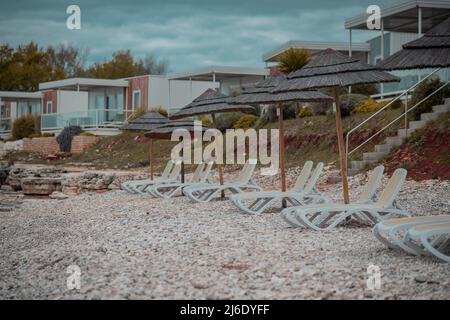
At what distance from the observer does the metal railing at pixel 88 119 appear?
36875mm

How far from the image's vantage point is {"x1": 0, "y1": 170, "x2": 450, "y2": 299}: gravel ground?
19.8 feet

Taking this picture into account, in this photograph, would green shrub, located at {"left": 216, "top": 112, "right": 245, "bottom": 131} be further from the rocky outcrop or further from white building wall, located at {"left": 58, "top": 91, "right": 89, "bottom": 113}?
white building wall, located at {"left": 58, "top": 91, "right": 89, "bottom": 113}

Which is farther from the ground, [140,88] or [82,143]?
[140,88]

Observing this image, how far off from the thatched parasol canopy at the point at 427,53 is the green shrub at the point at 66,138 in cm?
2770

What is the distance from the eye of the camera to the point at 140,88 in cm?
4016

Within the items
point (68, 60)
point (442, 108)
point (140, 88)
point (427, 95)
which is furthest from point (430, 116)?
point (68, 60)

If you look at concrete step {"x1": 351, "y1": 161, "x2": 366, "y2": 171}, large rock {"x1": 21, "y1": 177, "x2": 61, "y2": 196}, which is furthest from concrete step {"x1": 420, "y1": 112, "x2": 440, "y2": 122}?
large rock {"x1": 21, "y1": 177, "x2": 61, "y2": 196}

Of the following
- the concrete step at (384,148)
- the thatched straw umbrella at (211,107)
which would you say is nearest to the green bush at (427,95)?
the concrete step at (384,148)

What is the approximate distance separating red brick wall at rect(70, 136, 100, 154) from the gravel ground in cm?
2201

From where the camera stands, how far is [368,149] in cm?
1808

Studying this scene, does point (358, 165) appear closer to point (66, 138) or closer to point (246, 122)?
point (246, 122)

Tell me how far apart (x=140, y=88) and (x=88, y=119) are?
4.32m
